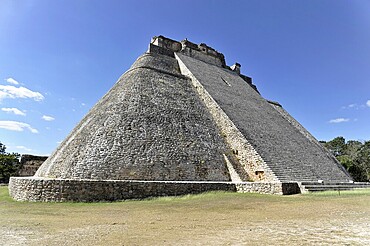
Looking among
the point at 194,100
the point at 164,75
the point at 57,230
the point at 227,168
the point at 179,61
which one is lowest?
the point at 57,230

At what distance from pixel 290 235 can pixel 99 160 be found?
875 cm

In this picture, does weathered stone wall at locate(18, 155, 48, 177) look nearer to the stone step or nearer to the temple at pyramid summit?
the temple at pyramid summit

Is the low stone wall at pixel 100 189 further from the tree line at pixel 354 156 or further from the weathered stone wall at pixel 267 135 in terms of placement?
the tree line at pixel 354 156

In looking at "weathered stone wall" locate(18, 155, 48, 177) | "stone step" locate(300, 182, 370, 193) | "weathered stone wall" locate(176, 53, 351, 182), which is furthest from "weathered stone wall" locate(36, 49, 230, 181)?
"weathered stone wall" locate(18, 155, 48, 177)

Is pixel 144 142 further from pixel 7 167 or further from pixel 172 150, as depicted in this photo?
pixel 7 167

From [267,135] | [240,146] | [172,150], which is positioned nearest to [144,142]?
[172,150]

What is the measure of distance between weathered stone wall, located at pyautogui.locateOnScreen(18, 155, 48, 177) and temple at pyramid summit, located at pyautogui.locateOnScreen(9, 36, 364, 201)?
6649mm

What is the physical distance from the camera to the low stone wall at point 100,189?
9906 millimetres

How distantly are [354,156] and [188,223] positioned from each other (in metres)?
36.9

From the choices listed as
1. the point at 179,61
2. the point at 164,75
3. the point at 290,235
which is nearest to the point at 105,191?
the point at 290,235

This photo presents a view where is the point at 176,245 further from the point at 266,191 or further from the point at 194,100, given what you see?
the point at 194,100

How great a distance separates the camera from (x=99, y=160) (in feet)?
38.2

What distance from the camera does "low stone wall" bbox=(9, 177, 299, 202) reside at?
991cm

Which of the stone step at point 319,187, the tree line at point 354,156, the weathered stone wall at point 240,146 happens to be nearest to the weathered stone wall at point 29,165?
the weathered stone wall at point 240,146
